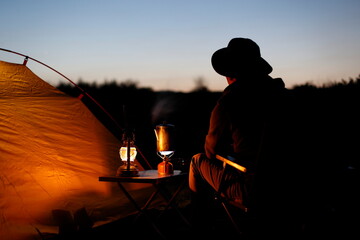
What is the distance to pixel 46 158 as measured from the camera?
3.60 metres

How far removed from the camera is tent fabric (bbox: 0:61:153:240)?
10.7ft

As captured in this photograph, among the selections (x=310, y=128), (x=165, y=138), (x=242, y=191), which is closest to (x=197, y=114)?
(x=165, y=138)

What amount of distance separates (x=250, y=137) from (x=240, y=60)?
2.04ft

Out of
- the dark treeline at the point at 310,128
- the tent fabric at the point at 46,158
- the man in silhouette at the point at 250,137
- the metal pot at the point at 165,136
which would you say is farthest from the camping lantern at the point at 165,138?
the tent fabric at the point at 46,158

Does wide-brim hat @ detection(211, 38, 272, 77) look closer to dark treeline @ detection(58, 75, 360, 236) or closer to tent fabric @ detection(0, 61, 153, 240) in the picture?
dark treeline @ detection(58, 75, 360, 236)

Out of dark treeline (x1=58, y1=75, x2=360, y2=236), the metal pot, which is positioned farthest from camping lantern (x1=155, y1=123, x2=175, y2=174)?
dark treeline (x1=58, y1=75, x2=360, y2=236)

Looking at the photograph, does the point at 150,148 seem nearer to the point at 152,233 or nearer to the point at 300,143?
the point at 152,233

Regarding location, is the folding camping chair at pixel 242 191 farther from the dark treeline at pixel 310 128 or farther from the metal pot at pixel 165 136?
the metal pot at pixel 165 136

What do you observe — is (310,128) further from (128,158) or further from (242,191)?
(128,158)

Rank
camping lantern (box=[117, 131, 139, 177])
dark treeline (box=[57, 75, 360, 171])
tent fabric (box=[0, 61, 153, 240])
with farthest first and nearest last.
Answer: dark treeline (box=[57, 75, 360, 171]) → camping lantern (box=[117, 131, 139, 177]) → tent fabric (box=[0, 61, 153, 240])

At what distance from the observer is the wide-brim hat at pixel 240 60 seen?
2.77 meters

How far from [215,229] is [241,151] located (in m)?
1.38

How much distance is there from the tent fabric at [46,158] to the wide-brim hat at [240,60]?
5.96 feet

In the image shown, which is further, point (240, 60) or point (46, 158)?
point (46, 158)
